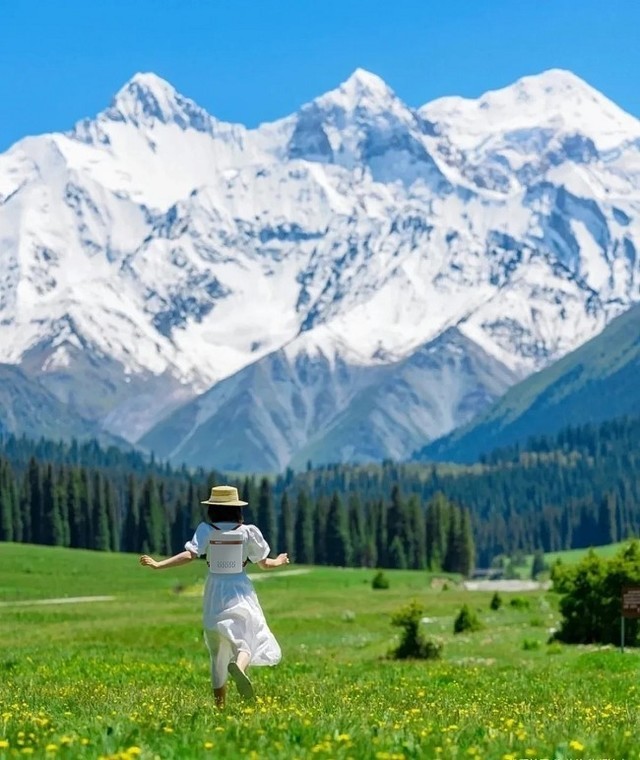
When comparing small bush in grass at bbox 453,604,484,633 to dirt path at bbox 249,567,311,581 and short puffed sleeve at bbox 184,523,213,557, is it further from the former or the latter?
dirt path at bbox 249,567,311,581

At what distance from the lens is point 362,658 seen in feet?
168

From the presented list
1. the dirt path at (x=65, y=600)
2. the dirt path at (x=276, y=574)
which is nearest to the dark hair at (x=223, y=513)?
the dirt path at (x=65, y=600)

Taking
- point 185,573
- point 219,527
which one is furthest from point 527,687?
point 185,573

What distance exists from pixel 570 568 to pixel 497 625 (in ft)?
52.4

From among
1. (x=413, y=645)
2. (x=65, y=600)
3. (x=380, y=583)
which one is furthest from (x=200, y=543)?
(x=380, y=583)

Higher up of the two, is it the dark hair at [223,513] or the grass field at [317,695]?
the dark hair at [223,513]

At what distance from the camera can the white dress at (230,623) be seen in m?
23.2

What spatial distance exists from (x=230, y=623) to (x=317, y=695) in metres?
4.29

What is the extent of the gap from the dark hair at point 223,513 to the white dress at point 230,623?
0.33 metres

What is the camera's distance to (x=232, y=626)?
23234 millimetres

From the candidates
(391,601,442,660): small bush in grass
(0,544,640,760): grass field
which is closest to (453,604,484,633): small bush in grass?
(0,544,640,760): grass field

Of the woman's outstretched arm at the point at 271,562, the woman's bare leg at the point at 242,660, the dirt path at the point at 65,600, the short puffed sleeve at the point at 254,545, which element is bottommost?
the dirt path at the point at 65,600

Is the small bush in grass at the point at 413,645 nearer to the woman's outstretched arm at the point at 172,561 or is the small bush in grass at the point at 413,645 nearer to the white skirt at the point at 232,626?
the woman's outstretched arm at the point at 172,561

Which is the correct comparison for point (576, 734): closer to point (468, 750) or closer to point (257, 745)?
point (468, 750)
